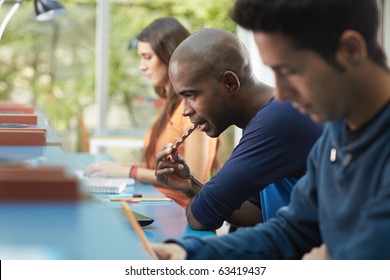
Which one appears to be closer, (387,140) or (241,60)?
(387,140)

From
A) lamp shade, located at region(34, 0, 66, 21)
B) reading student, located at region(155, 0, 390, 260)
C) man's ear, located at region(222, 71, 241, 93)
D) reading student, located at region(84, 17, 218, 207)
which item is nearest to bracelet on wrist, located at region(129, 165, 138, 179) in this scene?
reading student, located at region(84, 17, 218, 207)

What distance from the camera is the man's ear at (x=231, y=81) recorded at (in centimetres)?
206

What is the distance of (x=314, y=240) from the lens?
1.36m

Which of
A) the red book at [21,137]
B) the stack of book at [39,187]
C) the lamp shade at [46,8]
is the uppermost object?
the lamp shade at [46,8]

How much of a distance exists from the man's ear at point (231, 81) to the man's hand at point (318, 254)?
0.83 m

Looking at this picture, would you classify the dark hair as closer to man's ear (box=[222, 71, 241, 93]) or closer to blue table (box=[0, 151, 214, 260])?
blue table (box=[0, 151, 214, 260])

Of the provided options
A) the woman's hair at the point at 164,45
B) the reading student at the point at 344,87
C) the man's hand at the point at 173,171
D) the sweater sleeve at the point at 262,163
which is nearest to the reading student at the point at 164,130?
the woman's hair at the point at 164,45

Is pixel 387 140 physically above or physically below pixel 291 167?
above

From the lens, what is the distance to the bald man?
1990mm

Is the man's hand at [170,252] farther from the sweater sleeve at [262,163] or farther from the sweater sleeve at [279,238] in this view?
the sweater sleeve at [262,163]

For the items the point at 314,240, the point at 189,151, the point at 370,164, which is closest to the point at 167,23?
the point at 189,151

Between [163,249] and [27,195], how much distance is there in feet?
1.12
